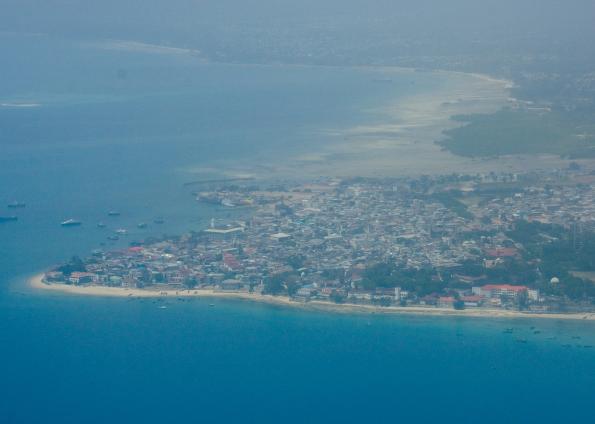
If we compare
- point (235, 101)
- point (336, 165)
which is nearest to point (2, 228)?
point (336, 165)

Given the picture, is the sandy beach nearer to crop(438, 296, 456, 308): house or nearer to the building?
the building

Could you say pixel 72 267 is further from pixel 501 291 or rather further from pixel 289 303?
pixel 501 291

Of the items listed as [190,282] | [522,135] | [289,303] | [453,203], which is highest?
[522,135]

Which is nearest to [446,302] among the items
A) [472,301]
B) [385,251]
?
[472,301]

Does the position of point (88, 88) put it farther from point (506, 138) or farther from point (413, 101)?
point (506, 138)

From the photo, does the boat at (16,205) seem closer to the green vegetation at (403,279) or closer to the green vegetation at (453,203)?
the green vegetation at (453,203)
